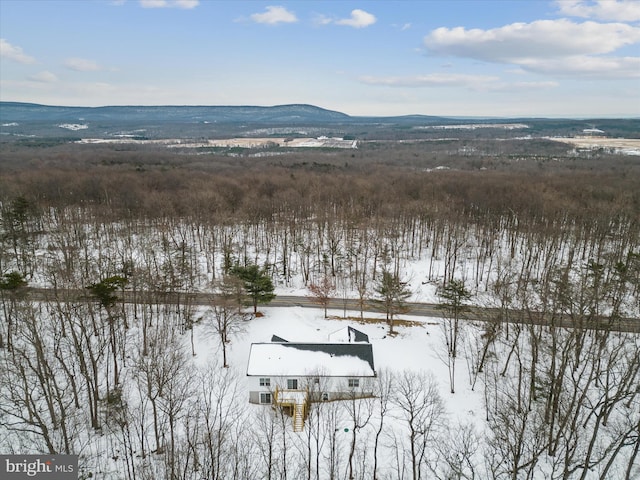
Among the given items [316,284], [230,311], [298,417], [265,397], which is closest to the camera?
[298,417]

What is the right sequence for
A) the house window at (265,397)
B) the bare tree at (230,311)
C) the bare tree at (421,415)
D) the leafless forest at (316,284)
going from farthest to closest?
the bare tree at (230,311) → the house window at (265,397) → the bare tree at (421,415) → the leafless forest at (316,284)

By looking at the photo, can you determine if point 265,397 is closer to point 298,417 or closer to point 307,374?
point 298,417

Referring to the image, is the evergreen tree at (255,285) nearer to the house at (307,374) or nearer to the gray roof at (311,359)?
the gray roof at (311,359)

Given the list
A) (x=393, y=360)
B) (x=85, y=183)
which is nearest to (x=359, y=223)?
(x=393, y=360)

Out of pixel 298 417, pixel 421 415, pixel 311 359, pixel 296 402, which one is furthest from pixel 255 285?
pixel 421 415

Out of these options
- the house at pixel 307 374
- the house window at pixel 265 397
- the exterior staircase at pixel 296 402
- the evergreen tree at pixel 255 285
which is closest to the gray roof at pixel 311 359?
the house at pixel 307 374

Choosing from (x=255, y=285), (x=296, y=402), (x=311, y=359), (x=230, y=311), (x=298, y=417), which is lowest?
(x=298, y=417)
